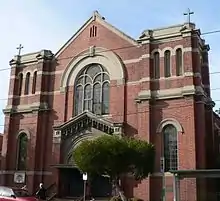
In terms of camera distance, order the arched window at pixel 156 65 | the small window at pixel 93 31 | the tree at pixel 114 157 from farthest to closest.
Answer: the small window at pixel 93 31, the arched window at pixel 156 65, the tree at pixel 114 157

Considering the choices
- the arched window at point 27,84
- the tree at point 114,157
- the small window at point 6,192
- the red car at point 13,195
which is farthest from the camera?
the arched window at point 27,84

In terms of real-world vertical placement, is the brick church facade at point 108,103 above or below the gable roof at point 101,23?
below

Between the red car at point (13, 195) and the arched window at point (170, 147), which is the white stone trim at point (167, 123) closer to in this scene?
the arched window at point (170, 147)

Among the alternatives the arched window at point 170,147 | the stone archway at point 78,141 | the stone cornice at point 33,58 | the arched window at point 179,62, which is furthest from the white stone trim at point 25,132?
the arched window at point 179,62

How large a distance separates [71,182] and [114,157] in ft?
35.8

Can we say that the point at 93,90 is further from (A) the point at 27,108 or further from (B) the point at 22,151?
(B) the point at 22,151

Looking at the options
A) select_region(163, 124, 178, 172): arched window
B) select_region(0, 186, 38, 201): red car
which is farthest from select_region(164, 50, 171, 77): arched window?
select_region(0, 186, 38, 201): red car

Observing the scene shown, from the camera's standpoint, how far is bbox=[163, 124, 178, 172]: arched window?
1137 inches

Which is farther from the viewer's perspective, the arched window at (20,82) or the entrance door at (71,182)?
the arched window at (20,82)

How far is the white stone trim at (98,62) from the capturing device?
33.0 metres

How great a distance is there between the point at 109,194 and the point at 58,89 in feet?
35.4

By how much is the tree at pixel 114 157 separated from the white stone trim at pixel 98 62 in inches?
369

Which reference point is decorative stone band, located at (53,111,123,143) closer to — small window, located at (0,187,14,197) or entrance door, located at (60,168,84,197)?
entrance door, located at (60,168,84,197)

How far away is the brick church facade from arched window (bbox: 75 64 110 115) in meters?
0.09
